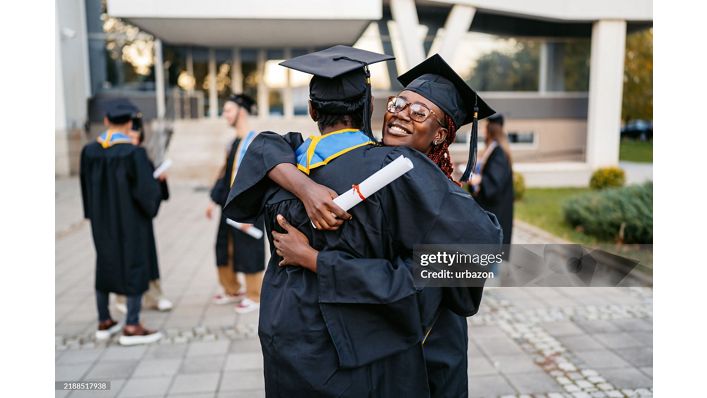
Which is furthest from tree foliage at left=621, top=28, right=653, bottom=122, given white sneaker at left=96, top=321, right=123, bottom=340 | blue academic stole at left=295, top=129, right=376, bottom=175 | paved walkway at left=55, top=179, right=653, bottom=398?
white sneaker at left=96, top=321, right=123, bottom=340

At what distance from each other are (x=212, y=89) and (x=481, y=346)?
1850 centimetres

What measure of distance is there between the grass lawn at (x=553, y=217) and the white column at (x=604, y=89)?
1602mm

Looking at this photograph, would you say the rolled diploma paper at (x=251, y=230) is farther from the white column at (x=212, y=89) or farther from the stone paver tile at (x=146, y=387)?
the white column at (x=212, y=89)

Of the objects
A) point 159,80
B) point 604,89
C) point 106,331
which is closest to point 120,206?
point 106,331

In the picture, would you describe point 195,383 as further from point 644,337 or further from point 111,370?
point 644,337

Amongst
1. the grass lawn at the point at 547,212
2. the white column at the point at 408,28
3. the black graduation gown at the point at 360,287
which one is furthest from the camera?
the white column at the point at 408,28

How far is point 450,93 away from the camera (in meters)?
1.93

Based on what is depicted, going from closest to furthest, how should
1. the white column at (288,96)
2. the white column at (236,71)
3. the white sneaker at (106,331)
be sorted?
1. the white sneaker at (106,331)
2. the white column at (236,71)
3. the white column at (288,96)

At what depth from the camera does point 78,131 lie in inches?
661

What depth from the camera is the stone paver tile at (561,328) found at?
459 cm

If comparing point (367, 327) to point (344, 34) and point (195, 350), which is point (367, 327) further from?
point (344, 34)

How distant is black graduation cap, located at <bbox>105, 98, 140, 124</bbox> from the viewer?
4332mm

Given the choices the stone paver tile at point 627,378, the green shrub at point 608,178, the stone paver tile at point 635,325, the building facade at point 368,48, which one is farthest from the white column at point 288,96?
the stone paver tile at point 627,378
